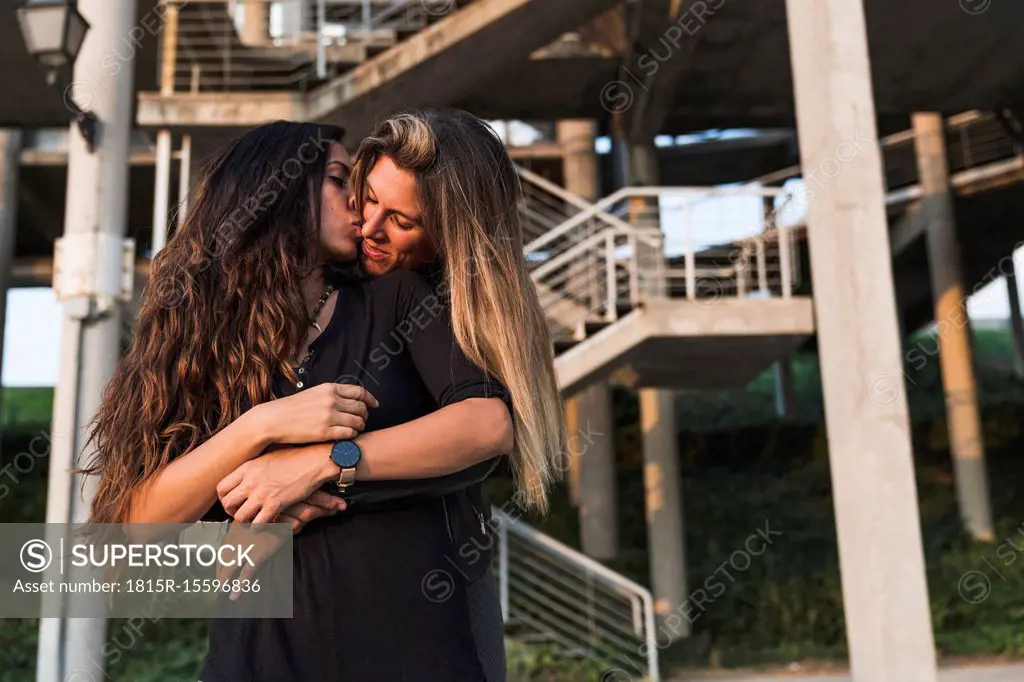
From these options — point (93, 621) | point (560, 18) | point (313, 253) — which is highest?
point (560, 18)

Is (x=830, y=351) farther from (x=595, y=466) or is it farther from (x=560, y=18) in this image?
(x=595, y=466)

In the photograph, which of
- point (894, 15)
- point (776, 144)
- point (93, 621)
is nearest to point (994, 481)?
point (776, 144)

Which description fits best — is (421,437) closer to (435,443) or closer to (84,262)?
(435,443)

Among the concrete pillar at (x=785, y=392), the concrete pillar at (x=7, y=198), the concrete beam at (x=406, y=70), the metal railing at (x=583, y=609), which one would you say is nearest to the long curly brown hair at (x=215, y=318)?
the concrete beam at (x=406, y=70)

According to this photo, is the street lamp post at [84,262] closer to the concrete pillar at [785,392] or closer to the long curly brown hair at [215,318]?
the long curly brown hair at [215,318]

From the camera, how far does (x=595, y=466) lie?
12.1m

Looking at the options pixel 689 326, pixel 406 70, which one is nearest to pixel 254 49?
pixel 406 70

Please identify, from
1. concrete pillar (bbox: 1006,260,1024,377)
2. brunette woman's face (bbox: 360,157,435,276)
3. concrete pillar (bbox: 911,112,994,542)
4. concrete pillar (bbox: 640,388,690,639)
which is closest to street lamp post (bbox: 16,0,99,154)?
brunette woman's face (bbox: 360,157,435,276)

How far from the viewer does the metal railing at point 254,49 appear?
738 centimetres

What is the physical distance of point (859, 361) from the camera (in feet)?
18.0

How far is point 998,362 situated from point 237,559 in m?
27.0

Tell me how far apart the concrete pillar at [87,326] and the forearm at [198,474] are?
4.53m

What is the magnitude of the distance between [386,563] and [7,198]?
13851 millimetres

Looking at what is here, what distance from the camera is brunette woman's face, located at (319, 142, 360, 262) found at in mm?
1464
